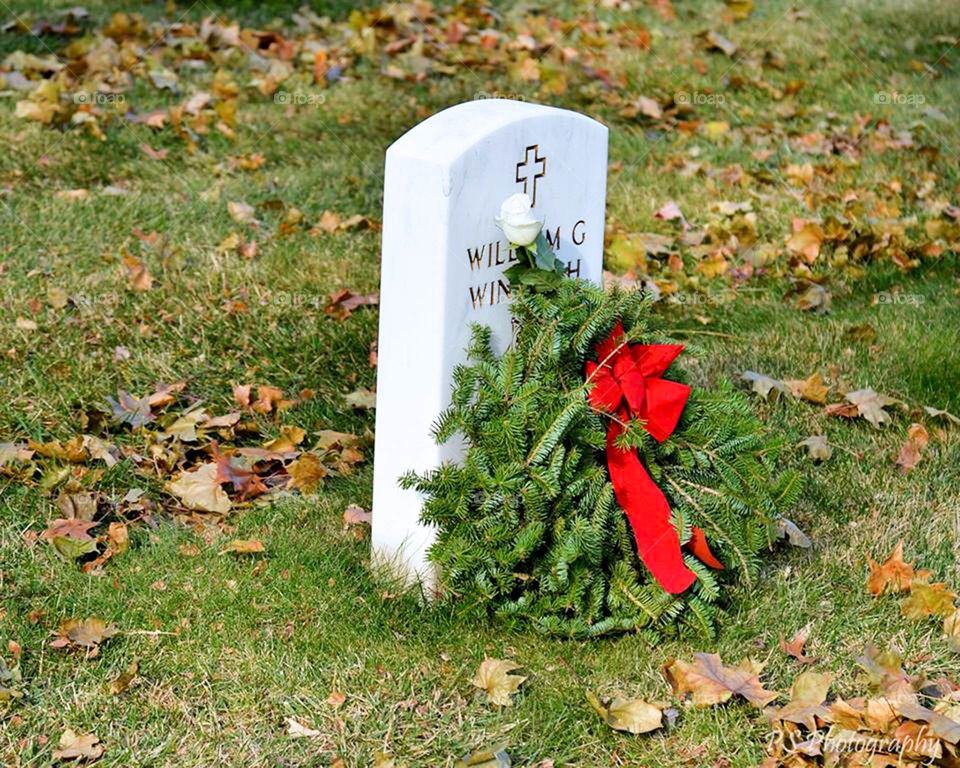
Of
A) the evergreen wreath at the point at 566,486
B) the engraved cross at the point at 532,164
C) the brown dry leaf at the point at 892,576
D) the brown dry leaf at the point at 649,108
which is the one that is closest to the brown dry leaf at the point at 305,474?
the evergreen wreath at the point at 566,486

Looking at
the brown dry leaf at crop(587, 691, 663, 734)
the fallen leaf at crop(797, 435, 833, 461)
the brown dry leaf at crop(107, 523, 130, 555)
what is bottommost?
the brown dry leaf at crop(107, 523, 130, 555)

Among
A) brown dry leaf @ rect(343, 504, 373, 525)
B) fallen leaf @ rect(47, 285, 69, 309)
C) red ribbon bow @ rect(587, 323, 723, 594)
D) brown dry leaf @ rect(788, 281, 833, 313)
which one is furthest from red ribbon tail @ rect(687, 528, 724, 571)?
fallen leaf @ rect(47, 285, 69, 309)

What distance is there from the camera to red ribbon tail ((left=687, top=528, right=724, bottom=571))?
2.95 m


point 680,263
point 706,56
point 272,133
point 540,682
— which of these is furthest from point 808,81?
point 540,682

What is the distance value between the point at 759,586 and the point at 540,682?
72 cm

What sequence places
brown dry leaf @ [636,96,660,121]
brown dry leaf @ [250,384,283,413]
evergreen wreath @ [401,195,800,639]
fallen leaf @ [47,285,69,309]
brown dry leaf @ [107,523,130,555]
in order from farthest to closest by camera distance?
brown dry leaf @ [636,96,660,121], fallen leaf @ [47,285,69,309], brown dry leaf @ [250,384,283,413], brown dry leaf @ [107,523,130,555], evergreen wreath @ [401,195,800,639]

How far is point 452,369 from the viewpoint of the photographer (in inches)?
114

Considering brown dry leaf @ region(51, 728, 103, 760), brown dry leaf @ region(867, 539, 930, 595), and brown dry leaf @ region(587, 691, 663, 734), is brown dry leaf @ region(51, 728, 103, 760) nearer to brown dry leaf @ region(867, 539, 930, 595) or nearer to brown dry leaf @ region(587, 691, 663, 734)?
brown dry leaf @ region(587, 691, 663, 734)

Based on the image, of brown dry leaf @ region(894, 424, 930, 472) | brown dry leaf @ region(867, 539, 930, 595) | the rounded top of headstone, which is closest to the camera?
the rounded top of headstone

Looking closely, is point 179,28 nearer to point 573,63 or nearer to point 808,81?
point 573,63

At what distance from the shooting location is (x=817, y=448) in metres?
3.77

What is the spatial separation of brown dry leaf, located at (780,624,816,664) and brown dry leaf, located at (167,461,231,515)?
1.62m

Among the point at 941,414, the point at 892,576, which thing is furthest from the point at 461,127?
the point at 941,414

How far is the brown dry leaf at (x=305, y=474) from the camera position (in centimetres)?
358
